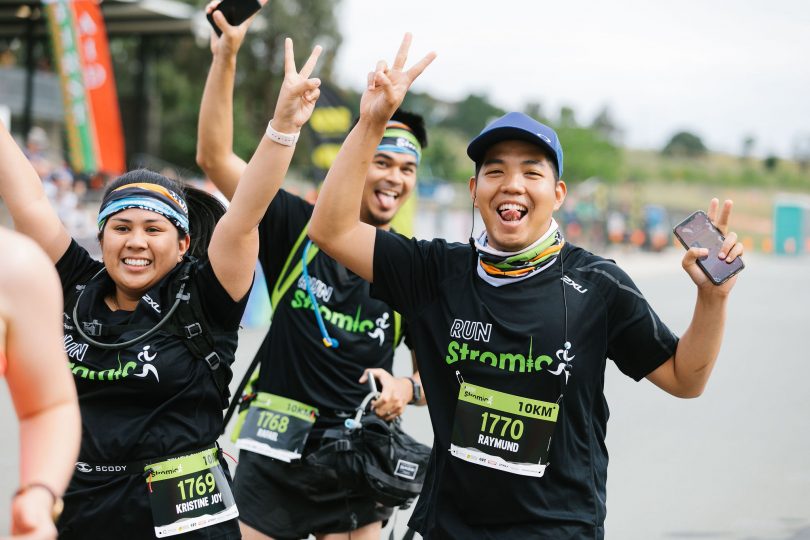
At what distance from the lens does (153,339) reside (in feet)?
9.50

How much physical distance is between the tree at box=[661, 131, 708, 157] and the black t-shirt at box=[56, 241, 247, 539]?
3956 inches

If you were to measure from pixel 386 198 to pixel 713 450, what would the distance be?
17.1 ft

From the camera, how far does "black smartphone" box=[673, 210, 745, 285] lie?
2674 mm

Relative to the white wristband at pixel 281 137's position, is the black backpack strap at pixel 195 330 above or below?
below

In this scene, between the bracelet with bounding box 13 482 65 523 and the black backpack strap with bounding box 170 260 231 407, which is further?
the black backpack strap with bounding box 170 260 231 407

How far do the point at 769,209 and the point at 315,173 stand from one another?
5667 centimetres

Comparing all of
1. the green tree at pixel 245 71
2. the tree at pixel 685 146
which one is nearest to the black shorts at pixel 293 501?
the green tree at pixel 245 71

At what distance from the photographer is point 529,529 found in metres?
2.66

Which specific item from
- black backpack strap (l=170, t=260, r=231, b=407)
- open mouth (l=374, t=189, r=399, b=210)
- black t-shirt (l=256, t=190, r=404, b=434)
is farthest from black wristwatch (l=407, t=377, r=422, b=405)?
black backpack strap (l=170, t=260, r=231, b=407)

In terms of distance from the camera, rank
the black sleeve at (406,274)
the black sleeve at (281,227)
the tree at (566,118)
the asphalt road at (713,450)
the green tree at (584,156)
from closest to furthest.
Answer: the black sleeve at (406,274) < the black sleeve at (281,227) < the asphalt road at (713,450) < the green tree at (584,156) < the tree at (566,118)

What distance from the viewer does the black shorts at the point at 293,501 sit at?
3.83 metres

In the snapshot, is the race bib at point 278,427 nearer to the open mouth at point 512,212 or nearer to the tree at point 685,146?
the open mouth at point 512,212

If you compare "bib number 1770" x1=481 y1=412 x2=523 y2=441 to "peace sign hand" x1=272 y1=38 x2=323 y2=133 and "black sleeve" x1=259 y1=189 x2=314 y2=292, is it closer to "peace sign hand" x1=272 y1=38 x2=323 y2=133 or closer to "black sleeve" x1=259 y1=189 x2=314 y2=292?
"peace sign hand" x1=272 y1=38 x2=323 y2=133

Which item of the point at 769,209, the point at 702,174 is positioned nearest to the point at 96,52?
the point at 769,209
